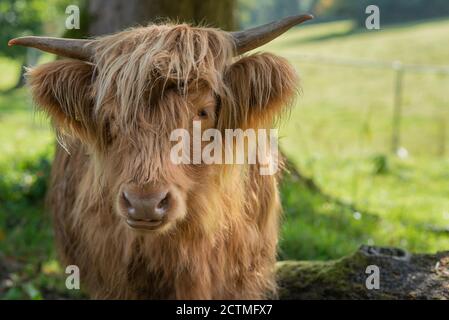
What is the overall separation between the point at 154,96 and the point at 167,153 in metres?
0.29

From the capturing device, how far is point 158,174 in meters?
3.05

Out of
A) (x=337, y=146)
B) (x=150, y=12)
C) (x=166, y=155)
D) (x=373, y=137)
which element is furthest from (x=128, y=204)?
(x=373, y=137)

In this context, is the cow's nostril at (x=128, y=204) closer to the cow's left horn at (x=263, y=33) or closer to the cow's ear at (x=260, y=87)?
the cow's ear at (x=260, y=87)

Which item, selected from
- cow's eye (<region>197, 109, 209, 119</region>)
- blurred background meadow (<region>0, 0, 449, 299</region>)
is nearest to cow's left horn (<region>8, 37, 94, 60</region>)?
blurred background meadow (<region>0, 0, 449, 299</region>)

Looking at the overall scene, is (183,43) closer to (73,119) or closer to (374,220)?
(73,119)

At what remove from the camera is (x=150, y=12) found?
20.2 ft

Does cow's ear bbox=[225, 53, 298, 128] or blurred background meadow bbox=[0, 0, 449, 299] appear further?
blurred background meadow bbox=[0, 0, 449, 299]

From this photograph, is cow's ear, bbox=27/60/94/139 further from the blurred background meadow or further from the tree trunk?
the tree trunk

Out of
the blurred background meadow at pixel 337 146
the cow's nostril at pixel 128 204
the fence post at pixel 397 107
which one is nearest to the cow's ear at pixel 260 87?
the blurred background meadow at pixel 337 146

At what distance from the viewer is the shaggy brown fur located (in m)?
3.19

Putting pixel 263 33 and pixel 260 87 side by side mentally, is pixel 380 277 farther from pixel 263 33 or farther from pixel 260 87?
pixel 263 33

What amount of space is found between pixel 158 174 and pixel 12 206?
416 cm

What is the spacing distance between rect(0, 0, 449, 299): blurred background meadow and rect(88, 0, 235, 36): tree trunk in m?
0.25

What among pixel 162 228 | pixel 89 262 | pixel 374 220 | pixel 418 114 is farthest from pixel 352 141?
pixel 162 228
